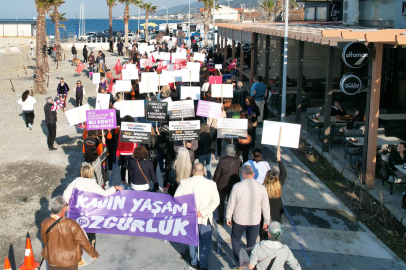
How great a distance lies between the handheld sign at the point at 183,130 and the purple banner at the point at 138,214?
217cm

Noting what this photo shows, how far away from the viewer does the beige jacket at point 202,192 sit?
21.0 feet

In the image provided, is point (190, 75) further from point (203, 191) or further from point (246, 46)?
point (203, 191)

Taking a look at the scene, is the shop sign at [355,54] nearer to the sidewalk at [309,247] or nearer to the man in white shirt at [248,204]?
the sidewalk at [309,247]

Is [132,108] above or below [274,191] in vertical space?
above

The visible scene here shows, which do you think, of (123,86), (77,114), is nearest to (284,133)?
(77,114)

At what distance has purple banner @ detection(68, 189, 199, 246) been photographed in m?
6.23

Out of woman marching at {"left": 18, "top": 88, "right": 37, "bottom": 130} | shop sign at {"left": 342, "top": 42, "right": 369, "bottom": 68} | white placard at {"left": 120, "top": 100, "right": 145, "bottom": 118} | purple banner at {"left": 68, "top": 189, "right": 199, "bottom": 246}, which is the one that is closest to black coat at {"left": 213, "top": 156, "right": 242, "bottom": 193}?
purple banner at {"left": 68, "top": 189, "right": 199, "bottom": 246}

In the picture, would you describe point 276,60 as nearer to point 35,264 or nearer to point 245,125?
point 245,125

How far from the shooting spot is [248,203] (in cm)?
621

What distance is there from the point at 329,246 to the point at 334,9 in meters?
18.3

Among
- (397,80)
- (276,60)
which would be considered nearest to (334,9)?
(276,60)

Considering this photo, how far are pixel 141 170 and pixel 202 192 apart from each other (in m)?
1.59

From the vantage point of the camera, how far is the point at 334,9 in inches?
902

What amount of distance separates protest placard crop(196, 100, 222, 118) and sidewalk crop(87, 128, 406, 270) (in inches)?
113
